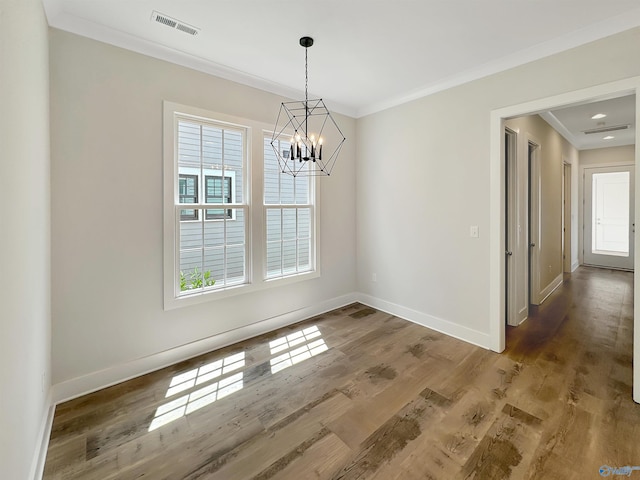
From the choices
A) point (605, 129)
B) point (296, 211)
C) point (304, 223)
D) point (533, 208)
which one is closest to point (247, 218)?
point (296, 211)

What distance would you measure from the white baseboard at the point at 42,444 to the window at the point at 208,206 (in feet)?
3.79

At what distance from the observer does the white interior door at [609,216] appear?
656 centimetres

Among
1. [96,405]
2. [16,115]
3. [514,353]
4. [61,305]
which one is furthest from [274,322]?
[16,115]

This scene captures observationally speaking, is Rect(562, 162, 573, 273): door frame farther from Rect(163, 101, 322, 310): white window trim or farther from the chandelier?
Rect(163, 101, 322, 310): white window trim

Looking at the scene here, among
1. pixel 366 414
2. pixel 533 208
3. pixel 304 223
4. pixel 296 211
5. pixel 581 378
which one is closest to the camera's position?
pixel 366 414

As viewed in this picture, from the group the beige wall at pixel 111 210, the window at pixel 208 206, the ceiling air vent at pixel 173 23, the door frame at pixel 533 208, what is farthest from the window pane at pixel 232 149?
the door frame at pixel 533 208

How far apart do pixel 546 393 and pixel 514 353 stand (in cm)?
69

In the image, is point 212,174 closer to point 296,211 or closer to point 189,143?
point 189,143

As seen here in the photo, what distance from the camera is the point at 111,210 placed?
8.08 feet

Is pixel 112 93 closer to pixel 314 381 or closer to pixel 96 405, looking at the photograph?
pixel 96 405

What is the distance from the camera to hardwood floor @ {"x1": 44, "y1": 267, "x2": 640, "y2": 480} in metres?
1.71

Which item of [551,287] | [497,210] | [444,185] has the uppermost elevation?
[444,185]

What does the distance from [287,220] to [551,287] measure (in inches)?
189

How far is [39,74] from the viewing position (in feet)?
6.00
